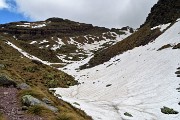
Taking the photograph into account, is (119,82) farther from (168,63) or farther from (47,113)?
(47,113)

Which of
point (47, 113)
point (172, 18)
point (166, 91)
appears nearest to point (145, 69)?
point (166, 91)

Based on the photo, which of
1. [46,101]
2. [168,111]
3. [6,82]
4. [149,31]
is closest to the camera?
[46,101]

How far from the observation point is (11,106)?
810 inches

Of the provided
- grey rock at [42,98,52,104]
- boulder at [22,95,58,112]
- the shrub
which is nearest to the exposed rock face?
the shrub

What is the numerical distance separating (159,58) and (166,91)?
2019 centimetres

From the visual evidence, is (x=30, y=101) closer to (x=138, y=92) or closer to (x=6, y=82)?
(x=6, y=82)

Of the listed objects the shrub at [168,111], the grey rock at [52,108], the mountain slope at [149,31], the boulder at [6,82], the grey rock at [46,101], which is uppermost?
the mountain slope at [149,31]

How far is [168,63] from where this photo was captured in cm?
5050

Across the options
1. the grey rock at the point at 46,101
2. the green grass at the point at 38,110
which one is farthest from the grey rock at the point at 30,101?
the grey rock at the point at 46,101

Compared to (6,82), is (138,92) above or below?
below

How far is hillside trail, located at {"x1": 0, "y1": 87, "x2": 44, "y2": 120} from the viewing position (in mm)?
18828

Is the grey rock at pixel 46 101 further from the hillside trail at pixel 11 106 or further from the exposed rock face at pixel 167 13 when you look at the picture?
the exposed rock face at pixel 167 13

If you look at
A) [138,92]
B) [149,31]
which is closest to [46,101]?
[138,92]

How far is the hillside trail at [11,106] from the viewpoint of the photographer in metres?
18.8
